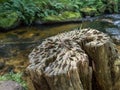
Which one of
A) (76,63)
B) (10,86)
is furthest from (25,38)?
(76,63)

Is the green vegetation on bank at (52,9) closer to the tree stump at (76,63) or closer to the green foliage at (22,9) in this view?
the green foliage at (22,9)

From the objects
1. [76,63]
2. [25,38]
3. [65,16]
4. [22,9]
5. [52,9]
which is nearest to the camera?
[76,63]

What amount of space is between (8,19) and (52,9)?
2.62 m

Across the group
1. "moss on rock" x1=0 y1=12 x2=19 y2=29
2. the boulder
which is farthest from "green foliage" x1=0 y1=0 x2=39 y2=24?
the boulder

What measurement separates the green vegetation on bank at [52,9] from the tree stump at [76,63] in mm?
7202

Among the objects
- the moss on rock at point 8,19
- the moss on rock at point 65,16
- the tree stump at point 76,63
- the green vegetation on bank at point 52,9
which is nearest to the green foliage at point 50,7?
the green vegetation on bank at point 52,9

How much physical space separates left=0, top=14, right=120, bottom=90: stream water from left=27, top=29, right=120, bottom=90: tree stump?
308 centimetres

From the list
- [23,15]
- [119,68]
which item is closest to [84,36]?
[119,68]

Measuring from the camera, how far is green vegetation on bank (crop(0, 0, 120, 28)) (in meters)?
10.4

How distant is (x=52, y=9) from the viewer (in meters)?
11.7

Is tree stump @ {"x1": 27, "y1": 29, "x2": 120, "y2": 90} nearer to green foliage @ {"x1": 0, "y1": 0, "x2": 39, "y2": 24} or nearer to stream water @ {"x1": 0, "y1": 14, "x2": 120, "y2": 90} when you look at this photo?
stream water @ {"x1": 0, "y1": 14, "x2": 120, "y2": 90}

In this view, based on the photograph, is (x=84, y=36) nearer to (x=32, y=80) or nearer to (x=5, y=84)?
(x=32, y=80)

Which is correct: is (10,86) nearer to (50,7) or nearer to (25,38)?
(25,38)

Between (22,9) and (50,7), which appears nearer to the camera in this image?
(22,9)
